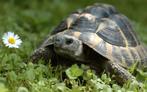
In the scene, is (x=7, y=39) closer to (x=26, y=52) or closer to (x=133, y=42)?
(x=26, y=52)

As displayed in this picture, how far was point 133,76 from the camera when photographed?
4.63 m

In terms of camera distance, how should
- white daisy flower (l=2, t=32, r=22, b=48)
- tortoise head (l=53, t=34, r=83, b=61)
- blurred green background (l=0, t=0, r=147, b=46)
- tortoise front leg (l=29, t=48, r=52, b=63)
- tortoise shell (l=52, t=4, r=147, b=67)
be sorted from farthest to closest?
blurred green background (l=0, t=0, r=147, b=46) → tortoise front leg (l=29, t=48, r=52, b=63) → tortoise shell (l=52, t=4, r=147, b=67) → tortoise head (l=53, t=34, r=83, b=61) → white daisy flower (l=2, t=32, r=22, b=48)

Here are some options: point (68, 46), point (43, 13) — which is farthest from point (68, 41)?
point (43, 13)

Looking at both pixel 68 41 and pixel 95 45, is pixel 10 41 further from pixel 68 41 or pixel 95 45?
pixel 95 45

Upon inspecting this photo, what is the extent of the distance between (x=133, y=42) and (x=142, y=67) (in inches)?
10.2

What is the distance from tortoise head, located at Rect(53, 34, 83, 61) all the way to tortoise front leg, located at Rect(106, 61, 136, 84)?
29cm

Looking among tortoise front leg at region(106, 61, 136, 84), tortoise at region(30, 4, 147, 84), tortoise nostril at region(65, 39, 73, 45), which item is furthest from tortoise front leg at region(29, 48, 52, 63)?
tortoise front leg at region(106, 61, 136, 84)

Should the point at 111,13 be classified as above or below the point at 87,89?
above

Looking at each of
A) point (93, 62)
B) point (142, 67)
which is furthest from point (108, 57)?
point (142, 67)

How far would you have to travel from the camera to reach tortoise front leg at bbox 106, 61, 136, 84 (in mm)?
4527

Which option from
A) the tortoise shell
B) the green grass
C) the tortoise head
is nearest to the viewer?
the green grass

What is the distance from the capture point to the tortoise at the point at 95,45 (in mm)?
4551

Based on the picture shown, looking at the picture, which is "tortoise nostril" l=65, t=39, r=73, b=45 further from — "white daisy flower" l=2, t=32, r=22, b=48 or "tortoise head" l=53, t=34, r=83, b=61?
"white daisy flower" l=2, t=32, r=22, b=48

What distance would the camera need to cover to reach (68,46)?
14.7 ft
